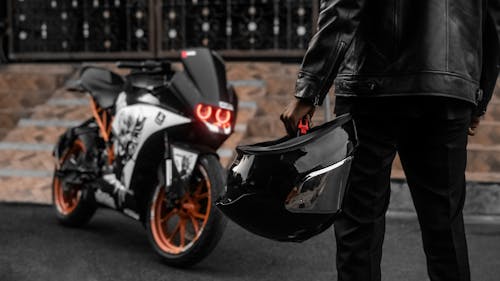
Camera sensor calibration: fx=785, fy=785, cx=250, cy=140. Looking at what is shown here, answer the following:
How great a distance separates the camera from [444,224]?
8.78 ft

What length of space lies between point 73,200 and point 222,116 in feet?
6.24

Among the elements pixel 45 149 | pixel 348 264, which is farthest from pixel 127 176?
pixel 45 149

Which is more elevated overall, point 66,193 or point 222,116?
point 222,116

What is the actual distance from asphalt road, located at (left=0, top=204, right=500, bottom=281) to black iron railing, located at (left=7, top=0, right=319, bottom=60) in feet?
16.6

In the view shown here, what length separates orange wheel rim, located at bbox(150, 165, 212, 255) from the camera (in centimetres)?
464

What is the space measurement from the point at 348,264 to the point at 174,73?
104 inches

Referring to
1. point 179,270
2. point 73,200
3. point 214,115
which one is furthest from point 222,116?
point 73,200

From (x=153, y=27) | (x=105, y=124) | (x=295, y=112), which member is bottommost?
(x=105, y=124)

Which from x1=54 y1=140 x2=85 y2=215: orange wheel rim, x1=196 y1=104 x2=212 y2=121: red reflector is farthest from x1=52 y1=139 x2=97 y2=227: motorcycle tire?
x1=196 y1=104 x2=212 y2=121: red reflector

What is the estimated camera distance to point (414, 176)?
8.96ft

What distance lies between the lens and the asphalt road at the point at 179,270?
450 centimetres

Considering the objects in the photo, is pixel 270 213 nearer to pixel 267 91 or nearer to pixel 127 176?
pixel 127 176

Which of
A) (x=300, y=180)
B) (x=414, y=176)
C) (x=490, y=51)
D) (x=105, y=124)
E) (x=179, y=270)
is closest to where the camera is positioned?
(x=300, y=180)

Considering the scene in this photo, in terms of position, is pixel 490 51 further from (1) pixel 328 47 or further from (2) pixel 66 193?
(2) pixel 66 193
